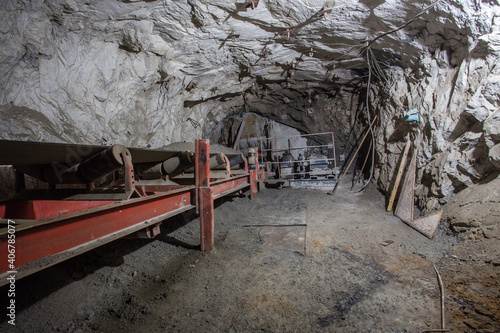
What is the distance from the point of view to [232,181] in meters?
5.08

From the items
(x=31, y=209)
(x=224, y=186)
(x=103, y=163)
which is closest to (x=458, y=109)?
(x=224, y=186)

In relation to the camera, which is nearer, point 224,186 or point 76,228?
point 76,228

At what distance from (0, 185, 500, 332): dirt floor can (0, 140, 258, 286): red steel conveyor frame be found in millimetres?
686

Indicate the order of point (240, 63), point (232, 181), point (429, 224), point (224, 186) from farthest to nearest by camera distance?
1. point (240, 63)
2. point (232, 181)
3. point (224, 186)
4. point (429, 224)

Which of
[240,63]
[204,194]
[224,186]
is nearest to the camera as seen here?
[204,194]

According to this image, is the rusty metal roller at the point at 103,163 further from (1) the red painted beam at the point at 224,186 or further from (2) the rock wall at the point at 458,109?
(2) the rock wall at the point at 458,109

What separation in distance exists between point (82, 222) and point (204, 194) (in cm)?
177

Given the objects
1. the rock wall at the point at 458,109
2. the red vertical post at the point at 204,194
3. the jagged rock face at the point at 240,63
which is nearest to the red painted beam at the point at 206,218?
the red vertical post at the point at 204,194

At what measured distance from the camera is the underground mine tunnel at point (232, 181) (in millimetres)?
2107

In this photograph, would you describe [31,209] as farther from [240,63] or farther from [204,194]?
[240,63]

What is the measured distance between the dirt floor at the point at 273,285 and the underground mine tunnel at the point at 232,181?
2cm

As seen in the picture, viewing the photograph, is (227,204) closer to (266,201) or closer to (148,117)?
(266,201)

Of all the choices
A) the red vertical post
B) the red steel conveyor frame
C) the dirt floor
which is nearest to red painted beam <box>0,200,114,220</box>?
the red steel conveyor frame

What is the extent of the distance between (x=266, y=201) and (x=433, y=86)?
517 cm
